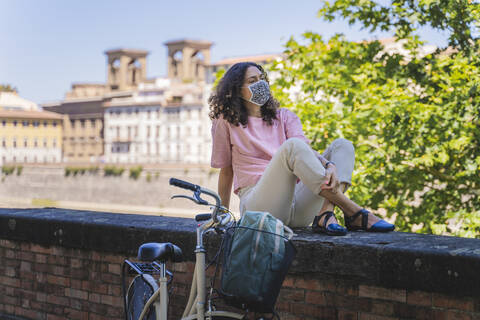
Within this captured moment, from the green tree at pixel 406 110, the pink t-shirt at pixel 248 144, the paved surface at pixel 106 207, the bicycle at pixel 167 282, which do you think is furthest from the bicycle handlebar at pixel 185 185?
the paved surface at pixel 106 207

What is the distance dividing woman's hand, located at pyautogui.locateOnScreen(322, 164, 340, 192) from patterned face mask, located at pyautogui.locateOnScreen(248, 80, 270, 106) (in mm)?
526

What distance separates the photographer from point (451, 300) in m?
2.22

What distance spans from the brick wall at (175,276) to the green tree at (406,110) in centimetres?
468

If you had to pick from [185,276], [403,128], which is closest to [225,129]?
[185,276]

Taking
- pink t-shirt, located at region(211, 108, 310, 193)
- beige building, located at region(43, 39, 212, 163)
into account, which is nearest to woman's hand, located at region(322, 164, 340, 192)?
pink t-shirt, located at region(211, 108, 310, 193)

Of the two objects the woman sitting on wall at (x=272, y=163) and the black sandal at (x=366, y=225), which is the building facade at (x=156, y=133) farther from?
the black sandal at (x=366, y=225)

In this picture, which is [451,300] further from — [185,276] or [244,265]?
[185,276]

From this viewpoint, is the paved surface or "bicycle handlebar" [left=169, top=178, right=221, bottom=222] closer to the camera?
"bicycle handlebar" [left=169, top=178, right=221, bottom=222]

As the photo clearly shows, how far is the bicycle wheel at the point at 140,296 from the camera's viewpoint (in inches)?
98.1

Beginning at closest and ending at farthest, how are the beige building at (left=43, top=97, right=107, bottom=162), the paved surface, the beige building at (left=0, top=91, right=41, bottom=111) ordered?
1. the paved surface
2. the beige building at (left=43, top=97, right=107, bottom=162)
3. the beige building at (left=0, top=91, right=41, bottom=111)

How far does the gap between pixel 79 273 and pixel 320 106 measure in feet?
18.6

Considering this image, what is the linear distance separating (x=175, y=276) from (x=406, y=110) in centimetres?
558

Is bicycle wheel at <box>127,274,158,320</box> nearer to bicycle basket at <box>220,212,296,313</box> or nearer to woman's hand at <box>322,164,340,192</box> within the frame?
bicycle basket at <box>220,212,296,313</box>

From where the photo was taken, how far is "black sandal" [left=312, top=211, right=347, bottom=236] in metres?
2.70
